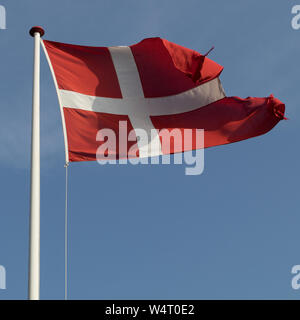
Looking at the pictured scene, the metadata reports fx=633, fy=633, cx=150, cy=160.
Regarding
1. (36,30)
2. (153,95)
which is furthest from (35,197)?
(153,95)

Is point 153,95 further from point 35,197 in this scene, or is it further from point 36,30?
point 35,197

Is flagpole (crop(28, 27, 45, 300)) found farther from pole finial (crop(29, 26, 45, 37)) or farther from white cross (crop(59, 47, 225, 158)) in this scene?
white cross (crop(59, 47, 225, 158))

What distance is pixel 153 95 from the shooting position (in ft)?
53.3

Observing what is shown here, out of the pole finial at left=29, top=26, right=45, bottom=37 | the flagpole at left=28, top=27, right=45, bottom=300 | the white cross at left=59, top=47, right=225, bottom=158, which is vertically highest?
the pole finial at left=29, top=26, right=45, bottom=37

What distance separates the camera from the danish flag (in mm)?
15141

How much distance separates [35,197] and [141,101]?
16.5 ft

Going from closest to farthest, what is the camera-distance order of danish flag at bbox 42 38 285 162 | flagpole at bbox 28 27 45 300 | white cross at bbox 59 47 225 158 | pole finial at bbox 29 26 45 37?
1. flagpole at bbox 28 27 45 300
2. pole finial at bbox 29 26 45 37
3. danish flag at bbox 42 38 285 162
4. white cross at bbox 59 47 225 158

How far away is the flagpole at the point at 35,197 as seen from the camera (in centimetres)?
1134

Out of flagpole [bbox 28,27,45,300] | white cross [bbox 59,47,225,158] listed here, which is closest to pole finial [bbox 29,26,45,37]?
flagpole [bbox 28,27,45,300]

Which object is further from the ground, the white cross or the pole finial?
the pole finial

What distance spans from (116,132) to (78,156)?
1.35 m

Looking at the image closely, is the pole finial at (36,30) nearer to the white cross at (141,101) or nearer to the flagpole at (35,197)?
the flagpole at (35,197)
